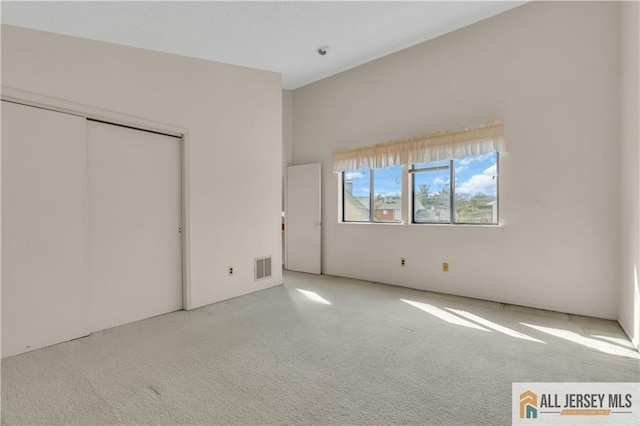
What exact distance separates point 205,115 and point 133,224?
1.47 meters

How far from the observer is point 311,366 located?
2.18 meters

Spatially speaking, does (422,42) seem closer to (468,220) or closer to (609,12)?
(609,12)

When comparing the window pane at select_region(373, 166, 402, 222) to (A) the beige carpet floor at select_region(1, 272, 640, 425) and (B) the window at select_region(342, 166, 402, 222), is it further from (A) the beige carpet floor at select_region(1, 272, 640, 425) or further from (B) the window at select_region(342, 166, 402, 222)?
(A) the beige carpet floor at select_region(1, 272, 640, 425)

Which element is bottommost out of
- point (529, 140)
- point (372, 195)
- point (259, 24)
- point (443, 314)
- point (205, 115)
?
point (443, 314)

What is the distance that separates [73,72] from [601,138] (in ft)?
16.3

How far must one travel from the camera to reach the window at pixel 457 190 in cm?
384

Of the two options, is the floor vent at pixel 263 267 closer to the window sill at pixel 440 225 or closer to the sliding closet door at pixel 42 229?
the window sill at pixel 440 225

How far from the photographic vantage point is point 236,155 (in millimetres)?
3949

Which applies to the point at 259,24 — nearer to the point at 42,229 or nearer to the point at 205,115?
the point at 205,115

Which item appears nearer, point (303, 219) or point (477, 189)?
point (477, 189)

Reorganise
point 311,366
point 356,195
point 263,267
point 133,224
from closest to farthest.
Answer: point 311,366
point 133,224
point 263,267
point 356,195

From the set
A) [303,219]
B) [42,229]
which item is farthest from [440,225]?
[42,229]

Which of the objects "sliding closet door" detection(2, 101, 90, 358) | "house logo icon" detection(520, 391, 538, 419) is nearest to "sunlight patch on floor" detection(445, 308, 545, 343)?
"house logo icon" detection(520, 391, 538, 419)

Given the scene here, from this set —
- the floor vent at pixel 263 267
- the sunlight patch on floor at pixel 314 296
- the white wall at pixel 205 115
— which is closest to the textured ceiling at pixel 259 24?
the white wall at pixel 205 115
